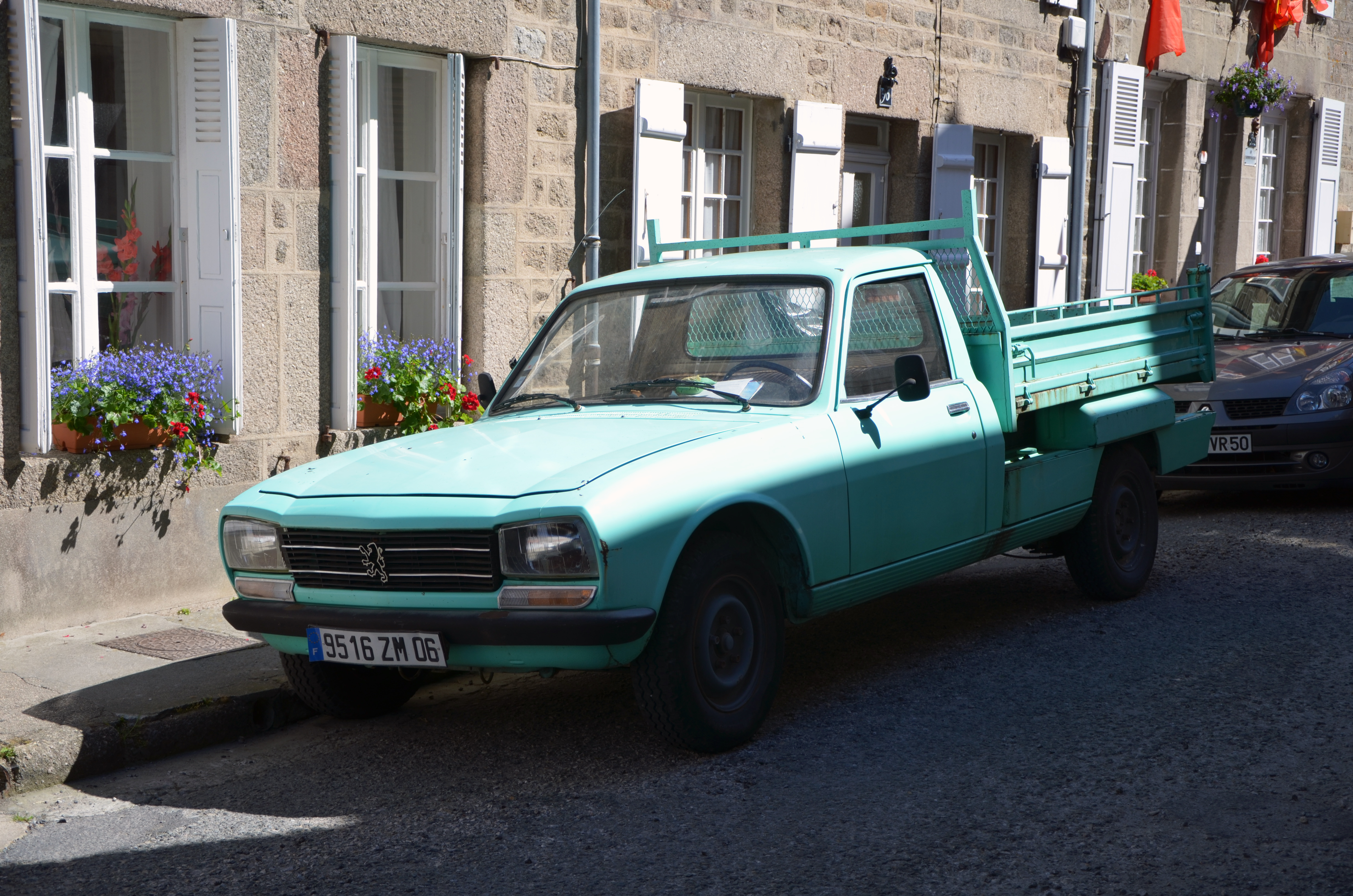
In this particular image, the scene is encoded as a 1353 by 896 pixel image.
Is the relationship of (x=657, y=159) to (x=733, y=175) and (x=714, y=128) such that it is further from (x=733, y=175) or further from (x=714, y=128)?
(x=733, y=175)

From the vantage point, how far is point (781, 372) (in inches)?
214

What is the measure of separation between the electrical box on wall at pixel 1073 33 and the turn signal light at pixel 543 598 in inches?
437

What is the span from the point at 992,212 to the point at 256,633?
10.6 metres

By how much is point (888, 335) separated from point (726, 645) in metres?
1.59

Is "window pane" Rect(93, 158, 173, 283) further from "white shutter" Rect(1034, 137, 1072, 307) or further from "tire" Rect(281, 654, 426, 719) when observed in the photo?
"white shutter" Rect(1034, 137, 1072, 307)

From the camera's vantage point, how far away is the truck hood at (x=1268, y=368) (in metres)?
9.32

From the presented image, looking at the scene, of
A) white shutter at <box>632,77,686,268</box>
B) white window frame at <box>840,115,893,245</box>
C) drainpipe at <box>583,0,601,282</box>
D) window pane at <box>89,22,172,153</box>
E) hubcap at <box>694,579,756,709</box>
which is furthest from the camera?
white window frame at <box>840,115,893,245</box>

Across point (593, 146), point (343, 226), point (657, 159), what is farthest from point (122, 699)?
point (657, 159)

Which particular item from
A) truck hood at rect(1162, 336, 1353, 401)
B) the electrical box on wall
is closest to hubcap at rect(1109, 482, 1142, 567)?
truck hood at rect(1162, 336, 1353, 401)

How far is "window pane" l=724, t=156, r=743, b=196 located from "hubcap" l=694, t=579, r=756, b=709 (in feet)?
22.0

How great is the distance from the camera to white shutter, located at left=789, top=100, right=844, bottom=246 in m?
11.0

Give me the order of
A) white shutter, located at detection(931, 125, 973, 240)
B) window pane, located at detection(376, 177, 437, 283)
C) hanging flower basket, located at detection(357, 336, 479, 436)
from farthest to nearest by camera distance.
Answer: white shutter, located at detection(931, 125, 973, 240) < window pane, located at detection(376, 177, 437, 283) < hanging flower basket, located at detection(357, 336, 479, 436)

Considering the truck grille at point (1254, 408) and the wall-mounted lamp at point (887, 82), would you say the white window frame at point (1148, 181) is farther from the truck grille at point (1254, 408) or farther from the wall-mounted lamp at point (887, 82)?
the truck grille at point (1254, 408)

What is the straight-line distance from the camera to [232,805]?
4.60m
